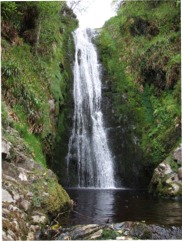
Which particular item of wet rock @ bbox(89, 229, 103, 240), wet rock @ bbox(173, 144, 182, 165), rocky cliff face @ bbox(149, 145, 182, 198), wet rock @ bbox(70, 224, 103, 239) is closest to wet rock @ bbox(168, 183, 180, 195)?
rocky cliff face @ bbox(149, 145, 182, 198)

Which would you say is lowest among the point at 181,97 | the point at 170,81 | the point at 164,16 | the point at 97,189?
the point at 97,189

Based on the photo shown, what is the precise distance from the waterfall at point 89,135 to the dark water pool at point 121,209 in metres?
2.11

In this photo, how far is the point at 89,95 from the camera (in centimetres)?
1725

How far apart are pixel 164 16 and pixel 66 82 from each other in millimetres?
7702

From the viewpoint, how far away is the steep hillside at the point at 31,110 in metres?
6.50

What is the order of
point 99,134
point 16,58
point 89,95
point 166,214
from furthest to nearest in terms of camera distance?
point 89,95
point 99,134
point 16,58
point 166,214

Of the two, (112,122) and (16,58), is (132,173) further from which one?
(16,58)

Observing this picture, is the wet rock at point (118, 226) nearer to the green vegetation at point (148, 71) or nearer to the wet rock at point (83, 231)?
the wet rock at point (83, 231)

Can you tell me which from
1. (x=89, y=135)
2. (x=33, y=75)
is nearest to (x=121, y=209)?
(x=89, y=135)

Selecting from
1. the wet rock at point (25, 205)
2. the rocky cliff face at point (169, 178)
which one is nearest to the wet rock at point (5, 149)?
the wet rock at point (25, 205)

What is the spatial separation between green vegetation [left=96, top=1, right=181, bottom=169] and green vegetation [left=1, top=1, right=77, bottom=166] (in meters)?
3.44

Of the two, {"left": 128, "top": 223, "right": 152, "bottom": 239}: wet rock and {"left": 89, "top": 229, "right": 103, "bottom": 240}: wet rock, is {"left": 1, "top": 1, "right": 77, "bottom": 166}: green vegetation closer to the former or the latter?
{"left": 89, "top": 229, "right": 103, "bottom": 240}: wet rock

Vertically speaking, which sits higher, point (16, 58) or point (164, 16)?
point (164, 16)

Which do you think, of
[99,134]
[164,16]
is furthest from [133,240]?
[164,16]
